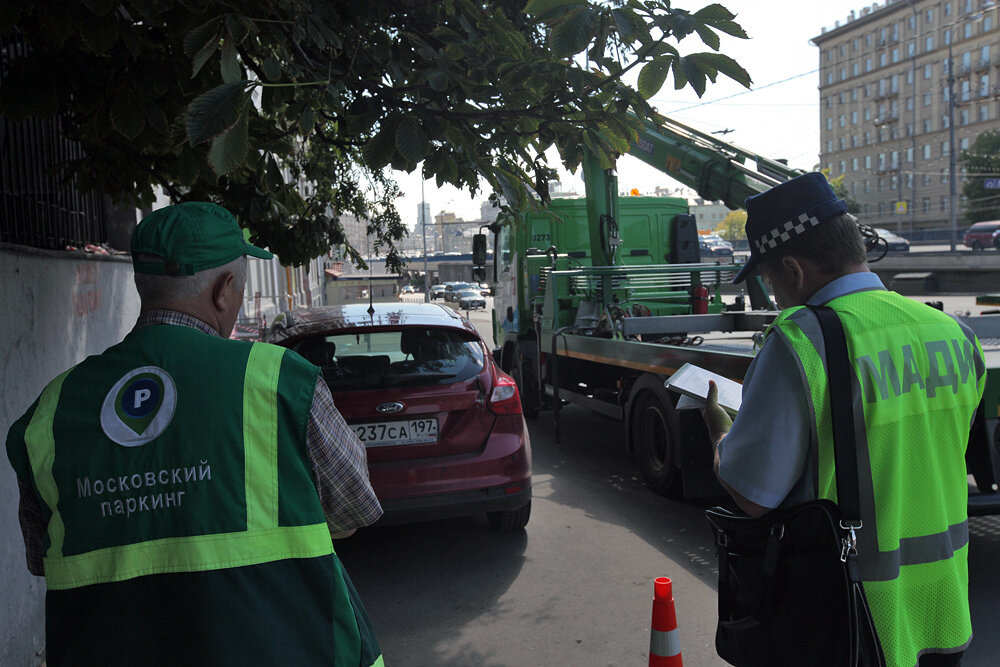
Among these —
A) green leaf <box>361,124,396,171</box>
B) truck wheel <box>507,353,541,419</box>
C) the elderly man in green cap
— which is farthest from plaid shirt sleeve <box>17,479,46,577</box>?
truck wheel <box>507,353,541,419</box>

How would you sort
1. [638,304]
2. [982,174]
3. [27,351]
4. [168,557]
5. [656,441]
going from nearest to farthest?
1. [168,557]
2. [27,351]
3. [656,441]
4. [638,304]
5. [982,174]

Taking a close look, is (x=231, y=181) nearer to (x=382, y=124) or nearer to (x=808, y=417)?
(x=382, y=124)

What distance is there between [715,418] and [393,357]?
3.05 meters

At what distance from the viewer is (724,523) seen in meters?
1.83

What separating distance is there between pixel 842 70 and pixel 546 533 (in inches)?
3884

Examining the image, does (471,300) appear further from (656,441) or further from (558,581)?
(558,581)

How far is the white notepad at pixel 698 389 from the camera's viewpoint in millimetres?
2336

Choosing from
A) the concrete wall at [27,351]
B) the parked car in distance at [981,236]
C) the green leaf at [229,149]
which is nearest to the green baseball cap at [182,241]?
the green leaf at [229,149]

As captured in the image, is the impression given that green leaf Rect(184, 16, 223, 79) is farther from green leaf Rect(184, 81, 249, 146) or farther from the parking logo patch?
the parking logo patch

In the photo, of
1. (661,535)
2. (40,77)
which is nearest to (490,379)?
(661,535)

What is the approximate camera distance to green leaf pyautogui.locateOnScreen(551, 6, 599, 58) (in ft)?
7.99

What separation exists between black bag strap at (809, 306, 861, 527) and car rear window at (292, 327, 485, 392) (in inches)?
131

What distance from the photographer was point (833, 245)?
5.99ft

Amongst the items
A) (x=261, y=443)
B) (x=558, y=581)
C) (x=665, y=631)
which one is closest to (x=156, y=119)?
(x=261, y=443)
